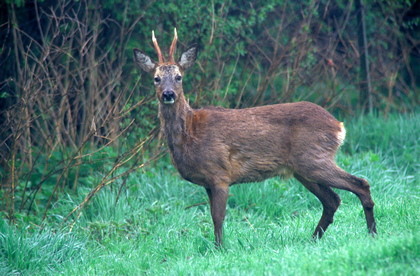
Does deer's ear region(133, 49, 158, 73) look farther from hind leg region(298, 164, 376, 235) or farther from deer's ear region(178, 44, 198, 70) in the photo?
hind leg region(298, 164, 376, 235)

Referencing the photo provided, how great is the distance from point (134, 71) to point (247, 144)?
10.8 feet

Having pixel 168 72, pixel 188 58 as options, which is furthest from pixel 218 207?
pixel 188 58

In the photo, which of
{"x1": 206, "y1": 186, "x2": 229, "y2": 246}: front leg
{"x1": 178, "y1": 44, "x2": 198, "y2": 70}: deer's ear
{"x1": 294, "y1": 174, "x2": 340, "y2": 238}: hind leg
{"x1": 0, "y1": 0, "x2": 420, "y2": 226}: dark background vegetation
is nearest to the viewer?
{"x1": 206, "y1": 186, "x2": 229, "y2": 246}: front leg

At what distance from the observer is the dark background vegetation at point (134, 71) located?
7136mm

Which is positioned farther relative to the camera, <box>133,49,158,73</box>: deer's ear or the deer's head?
<box>133,49,158,73</box>: deer's ear

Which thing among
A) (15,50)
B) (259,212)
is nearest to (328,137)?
(259,212)

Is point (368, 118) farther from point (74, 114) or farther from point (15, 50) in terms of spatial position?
point (15, 50)

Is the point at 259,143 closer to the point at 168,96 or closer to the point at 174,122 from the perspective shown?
the point at 174,122

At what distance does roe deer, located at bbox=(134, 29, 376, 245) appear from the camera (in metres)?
5.44

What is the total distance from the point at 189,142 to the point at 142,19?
3548mm

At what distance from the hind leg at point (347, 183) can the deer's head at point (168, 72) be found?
5.52 feet

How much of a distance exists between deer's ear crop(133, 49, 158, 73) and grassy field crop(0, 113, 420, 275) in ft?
6.10

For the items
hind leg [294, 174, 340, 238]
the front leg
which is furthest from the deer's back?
hind leg [294, 174, 340, 238]

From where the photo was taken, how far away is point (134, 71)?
8297 mm
